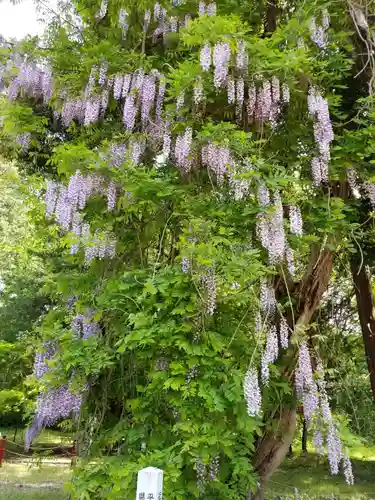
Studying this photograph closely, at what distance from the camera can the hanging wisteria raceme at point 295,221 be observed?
3877 millimetres

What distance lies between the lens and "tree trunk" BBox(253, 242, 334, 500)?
4332mm

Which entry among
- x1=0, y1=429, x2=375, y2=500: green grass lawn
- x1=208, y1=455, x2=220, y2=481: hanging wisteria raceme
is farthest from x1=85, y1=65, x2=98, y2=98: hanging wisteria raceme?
x1=0, y1=429, x2=375, y2=500: green grass lawn

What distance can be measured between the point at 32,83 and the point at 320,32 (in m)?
3.18

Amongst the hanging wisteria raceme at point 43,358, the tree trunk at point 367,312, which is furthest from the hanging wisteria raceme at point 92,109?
the tree trunk at point 367,312

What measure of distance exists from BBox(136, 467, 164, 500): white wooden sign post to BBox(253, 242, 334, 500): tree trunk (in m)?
2.14

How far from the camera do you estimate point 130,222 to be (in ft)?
15.2

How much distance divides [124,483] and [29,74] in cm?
443

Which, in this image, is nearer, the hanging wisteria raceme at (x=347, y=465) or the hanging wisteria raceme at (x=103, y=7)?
the hanging wisteria raceme at (x=347, y=465)

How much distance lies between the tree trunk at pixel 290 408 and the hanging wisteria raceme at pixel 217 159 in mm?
1162

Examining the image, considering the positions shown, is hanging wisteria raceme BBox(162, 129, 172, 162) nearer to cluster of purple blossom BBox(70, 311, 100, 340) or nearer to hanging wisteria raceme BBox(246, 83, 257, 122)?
hanging wisteria raceme BBox(246, 83, 257, 122)

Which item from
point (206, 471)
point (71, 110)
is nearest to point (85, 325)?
point (206, 471)

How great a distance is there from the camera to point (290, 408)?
14.2 ft

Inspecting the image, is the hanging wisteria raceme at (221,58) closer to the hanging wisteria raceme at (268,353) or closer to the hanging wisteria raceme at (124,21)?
the hanging wisteria raceme at (124,21)

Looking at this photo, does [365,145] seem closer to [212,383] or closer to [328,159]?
[328,159]
